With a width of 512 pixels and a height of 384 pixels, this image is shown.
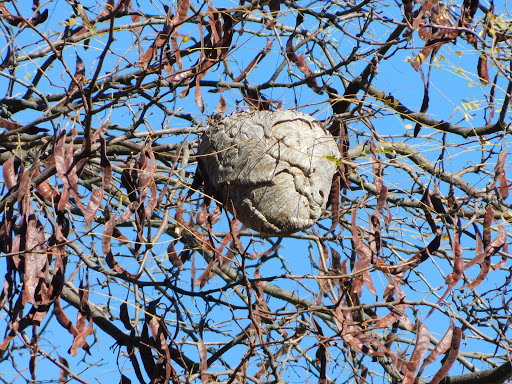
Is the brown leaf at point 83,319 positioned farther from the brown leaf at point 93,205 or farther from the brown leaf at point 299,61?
the brown leaf at point 299,61

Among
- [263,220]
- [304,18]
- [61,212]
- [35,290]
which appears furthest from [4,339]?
[304,18]

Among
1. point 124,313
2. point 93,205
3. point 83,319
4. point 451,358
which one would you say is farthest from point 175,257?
point 451,358

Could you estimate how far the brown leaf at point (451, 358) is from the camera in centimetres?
272

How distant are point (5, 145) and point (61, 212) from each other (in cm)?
84

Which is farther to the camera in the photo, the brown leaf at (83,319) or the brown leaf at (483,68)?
the brown leaf at (483,68)

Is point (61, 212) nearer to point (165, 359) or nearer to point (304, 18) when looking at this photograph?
point (165, 359)

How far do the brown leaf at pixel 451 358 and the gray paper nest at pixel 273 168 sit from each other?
74 cm

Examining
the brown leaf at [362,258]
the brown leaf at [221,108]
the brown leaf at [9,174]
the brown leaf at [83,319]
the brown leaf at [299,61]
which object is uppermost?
the brown leaf at [299,61]

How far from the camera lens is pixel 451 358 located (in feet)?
8.92

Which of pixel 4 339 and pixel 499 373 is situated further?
pixel 499 373

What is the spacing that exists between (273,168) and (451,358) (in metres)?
0.94

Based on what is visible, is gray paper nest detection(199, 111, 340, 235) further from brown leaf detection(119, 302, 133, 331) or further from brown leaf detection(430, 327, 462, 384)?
Answer: brown leaf detection(430, 327, 462, 384)

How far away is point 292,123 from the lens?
3133 millimetres

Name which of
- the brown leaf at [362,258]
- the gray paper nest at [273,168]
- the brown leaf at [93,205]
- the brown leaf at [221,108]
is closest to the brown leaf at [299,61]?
the brown leaf at [221,108]
